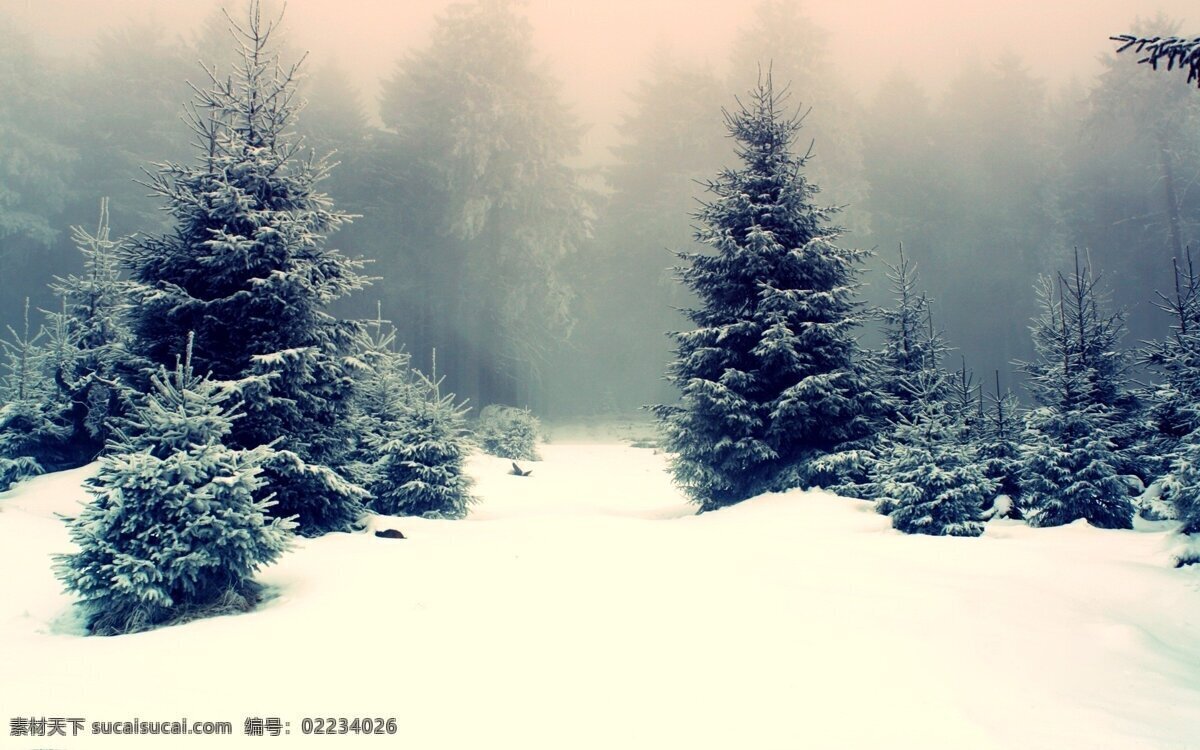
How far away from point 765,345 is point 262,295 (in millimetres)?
8269

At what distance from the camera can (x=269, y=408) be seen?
8625mm

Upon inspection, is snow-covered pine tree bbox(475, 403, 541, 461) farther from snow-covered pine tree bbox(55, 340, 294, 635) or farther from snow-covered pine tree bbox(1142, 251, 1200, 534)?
snow-covered pine tree bbox(1142, 251, 1200, 534)

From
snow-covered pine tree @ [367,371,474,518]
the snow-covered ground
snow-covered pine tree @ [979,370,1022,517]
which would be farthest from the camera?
snow-covered pine tree @ [367,371,474,518]

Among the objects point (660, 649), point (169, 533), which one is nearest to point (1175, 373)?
point (660, 649)

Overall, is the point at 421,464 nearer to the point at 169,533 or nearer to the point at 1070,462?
the point at 169,533

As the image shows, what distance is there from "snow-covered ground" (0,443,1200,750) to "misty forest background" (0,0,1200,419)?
2658cm

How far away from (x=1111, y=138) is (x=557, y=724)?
168 ft

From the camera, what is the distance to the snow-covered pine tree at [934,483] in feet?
26.0

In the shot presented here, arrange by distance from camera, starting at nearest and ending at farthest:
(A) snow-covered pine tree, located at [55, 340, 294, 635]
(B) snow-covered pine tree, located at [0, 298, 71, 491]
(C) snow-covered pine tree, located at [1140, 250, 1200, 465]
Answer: (A) snow-covered pine tree, located at [55, 340, 294, 635] < (C) snow-covered pine tree, located at [1140, 250, 1200, 465] < (B) snow-covered pine tree, located at [0, 298, 71, 491]

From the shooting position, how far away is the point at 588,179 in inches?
1753

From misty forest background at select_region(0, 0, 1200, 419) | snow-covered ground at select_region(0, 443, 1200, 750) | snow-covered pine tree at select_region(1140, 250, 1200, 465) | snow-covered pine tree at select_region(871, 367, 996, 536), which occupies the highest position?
misty forest background at select_region(0, 0, 1200, 419)

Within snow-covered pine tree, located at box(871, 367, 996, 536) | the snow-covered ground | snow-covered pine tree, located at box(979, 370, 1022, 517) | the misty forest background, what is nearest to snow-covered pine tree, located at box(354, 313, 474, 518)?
the snow-covered ground

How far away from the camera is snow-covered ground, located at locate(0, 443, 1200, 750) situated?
9.77ft

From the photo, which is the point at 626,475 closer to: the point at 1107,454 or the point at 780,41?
the point at 1107,454
